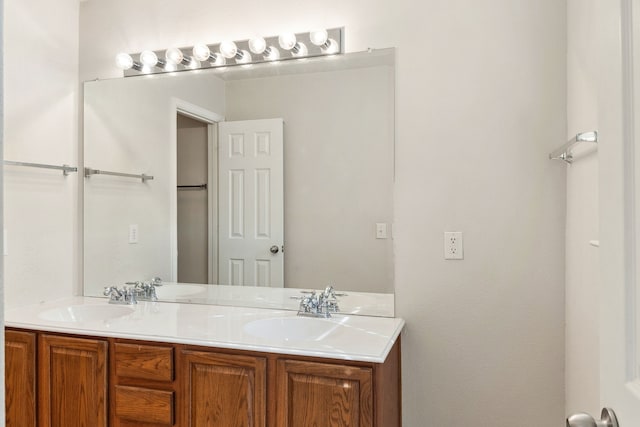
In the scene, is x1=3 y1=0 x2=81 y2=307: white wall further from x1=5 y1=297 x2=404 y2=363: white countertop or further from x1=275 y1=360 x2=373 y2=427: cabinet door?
x1=275 y1=360 x2=373 y2=427: cabinet door

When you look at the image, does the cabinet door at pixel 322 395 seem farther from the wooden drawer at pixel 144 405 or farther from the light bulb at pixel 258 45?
the light bulb at pixel 258 45

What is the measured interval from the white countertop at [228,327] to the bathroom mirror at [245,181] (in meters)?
0.16

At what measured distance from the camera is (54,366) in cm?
187

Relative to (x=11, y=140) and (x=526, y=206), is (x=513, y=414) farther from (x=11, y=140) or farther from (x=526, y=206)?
(x=11, y=140)

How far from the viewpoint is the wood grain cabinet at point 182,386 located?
1524mm

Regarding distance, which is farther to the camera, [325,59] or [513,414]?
[325,59]

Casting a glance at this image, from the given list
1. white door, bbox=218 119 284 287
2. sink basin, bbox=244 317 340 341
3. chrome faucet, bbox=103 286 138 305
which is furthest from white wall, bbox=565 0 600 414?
chrome faucet, bbox=103 286 138 305

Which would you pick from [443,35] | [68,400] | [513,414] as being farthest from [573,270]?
[68,400]

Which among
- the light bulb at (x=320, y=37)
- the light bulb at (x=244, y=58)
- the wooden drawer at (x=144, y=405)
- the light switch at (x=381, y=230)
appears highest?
the light bulb at (x=320, y=37)

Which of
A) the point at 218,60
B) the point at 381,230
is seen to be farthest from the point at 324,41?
the point at 381,230

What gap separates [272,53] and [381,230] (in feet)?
3.29

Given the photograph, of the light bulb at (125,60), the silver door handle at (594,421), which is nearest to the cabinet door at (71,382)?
the light bulb at (125,60)

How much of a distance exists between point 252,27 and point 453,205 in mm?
1311

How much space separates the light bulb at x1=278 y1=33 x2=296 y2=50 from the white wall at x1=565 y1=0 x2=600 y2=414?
1161 mm
